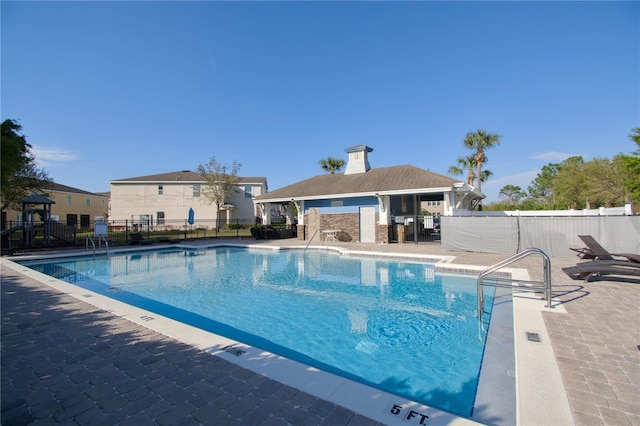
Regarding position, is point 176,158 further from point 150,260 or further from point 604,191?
point 604,191

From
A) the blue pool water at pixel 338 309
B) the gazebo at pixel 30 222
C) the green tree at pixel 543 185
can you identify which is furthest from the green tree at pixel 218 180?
the green tree at pixel 543 185

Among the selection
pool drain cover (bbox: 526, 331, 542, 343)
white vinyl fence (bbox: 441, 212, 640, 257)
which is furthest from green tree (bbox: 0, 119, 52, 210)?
white vinyl fence (bbox: 441, 212, 640, 257)

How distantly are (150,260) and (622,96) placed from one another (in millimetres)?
23975

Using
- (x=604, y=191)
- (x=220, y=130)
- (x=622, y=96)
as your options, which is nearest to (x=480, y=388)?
(x=622, y=96)

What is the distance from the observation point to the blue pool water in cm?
405

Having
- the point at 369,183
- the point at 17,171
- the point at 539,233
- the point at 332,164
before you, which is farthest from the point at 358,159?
A: the point at 17,171

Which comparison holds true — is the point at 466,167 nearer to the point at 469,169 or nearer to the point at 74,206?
the point at 469,169

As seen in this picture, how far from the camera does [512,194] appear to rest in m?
59.9

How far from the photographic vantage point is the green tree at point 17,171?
38.5ft

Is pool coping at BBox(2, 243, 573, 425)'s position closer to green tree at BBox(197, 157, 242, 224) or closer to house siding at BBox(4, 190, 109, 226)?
green tree at BBox(197, 157, 242, 224)

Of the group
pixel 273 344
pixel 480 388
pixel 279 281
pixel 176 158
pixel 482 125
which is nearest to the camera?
pixel 480 388

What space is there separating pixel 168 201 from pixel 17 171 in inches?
611

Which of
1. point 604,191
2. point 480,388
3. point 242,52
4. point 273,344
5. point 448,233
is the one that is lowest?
point 273,344

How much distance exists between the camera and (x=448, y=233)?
13891 millimetres
